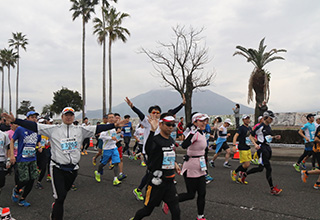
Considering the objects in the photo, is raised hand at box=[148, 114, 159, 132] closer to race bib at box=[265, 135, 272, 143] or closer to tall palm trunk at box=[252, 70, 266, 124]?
race bib at box=[265, 135, 272, 143]

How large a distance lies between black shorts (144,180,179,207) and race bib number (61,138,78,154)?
1.40 metres

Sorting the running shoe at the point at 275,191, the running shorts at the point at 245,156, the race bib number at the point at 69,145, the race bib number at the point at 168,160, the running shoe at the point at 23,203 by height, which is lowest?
the running shoe at the point at 23,203

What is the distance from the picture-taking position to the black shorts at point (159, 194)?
11.6 feet

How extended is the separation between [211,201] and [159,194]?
7.86 feet

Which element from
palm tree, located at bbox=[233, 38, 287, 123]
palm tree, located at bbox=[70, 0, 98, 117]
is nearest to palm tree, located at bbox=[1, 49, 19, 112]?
palm tree, located at bbox=[70, 0, 98, 117]

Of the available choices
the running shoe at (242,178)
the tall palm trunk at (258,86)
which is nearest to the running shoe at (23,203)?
the running shoe at (242,178)

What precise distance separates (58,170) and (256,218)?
3328 mm

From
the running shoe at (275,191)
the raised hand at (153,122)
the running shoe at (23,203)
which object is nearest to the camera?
the raised hand at (153,122)

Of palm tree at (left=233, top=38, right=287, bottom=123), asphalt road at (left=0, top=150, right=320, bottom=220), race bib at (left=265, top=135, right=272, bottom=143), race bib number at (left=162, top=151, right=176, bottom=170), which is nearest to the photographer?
race bib number at (left=162, top=151, right=176, bottom=170)

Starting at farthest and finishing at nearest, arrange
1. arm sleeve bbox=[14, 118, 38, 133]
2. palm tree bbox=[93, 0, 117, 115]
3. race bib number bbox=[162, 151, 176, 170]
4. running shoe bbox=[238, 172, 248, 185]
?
palm tree bbox=[93, 0, 117, 115]
running shoe bbox=[238, 172, 248, 185]
arm sleeve bbox=[14, 118, 38, 133]
race bib number bbox=[162, 151, 176, 170]

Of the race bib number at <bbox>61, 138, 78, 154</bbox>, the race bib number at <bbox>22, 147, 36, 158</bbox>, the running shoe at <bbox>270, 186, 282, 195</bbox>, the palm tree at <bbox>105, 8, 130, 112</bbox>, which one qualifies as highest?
the palm tree at <bbox>105, 8, 130, 112</bbox>

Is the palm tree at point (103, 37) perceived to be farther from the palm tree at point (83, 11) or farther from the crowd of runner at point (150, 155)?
the crowd of runner at point (150, 155)

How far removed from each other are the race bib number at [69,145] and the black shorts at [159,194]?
4.58 feet

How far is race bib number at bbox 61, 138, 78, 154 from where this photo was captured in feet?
13.4
